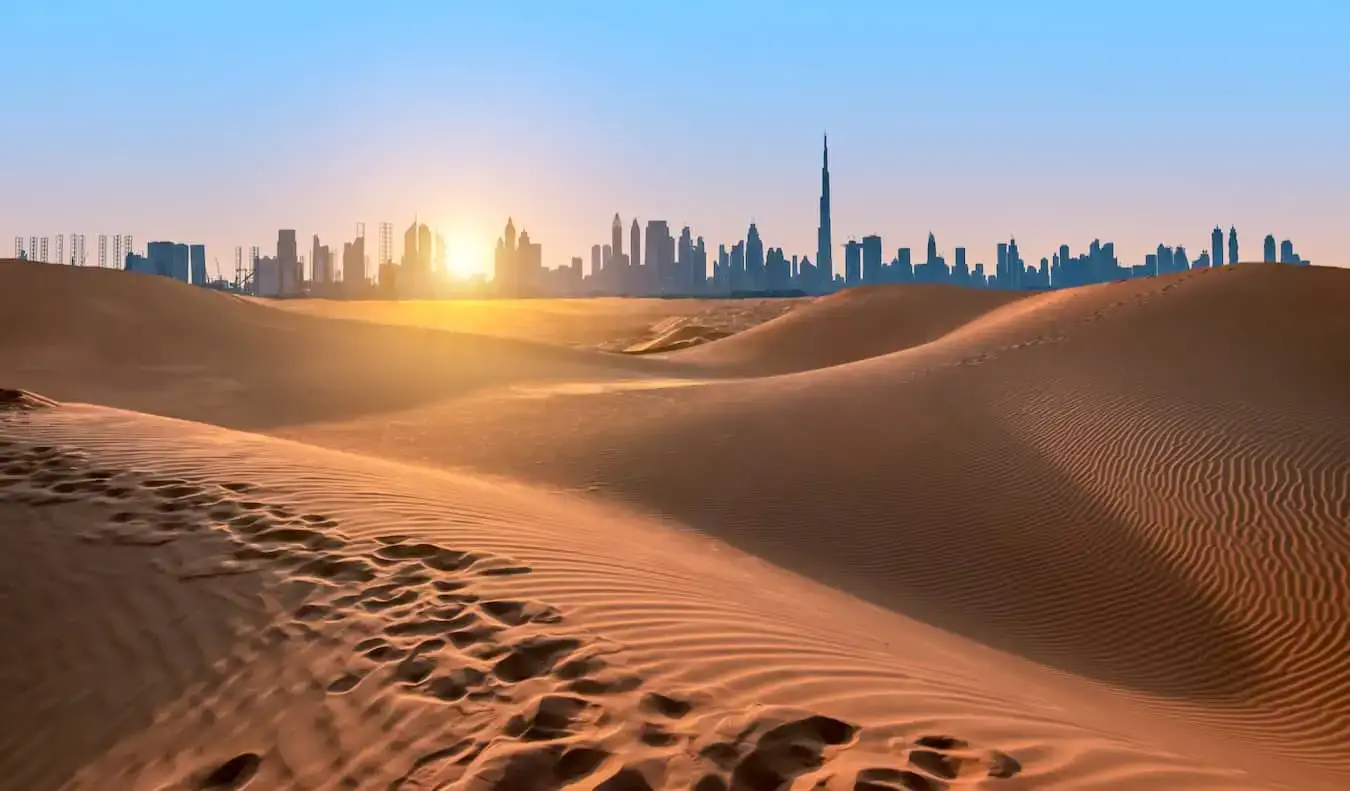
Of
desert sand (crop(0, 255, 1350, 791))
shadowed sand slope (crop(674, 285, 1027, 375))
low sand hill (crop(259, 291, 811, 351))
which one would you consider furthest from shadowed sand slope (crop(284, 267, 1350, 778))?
low sand hill (crop(259, 291, 811, 351))

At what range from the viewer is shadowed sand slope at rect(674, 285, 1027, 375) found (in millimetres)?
34312

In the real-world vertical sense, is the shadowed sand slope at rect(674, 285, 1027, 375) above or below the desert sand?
above

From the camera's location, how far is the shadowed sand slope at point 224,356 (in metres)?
19.6

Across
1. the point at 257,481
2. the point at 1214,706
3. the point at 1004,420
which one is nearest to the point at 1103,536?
the point at 1214,706

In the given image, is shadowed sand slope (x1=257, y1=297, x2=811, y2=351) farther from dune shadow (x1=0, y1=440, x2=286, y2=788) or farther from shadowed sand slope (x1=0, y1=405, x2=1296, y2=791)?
shadowed sand slope (x1=0, y1=405, x2=1296, y2=791)

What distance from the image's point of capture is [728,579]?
7191mm

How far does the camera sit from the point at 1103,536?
9.60m

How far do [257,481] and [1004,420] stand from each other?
959cm

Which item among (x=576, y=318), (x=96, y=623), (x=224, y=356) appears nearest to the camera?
(x=96, y=623)

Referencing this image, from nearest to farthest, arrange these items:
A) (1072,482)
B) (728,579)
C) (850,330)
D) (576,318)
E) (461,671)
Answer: (461,671) < (728,579) < (1072,482) < (850,330) < (576,318)

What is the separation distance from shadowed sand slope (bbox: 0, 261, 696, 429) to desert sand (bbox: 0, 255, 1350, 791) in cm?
137

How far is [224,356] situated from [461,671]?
77.4 ft

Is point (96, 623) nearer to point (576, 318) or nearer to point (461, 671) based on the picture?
point (461, 671)

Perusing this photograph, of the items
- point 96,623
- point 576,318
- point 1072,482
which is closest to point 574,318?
point 576,318
